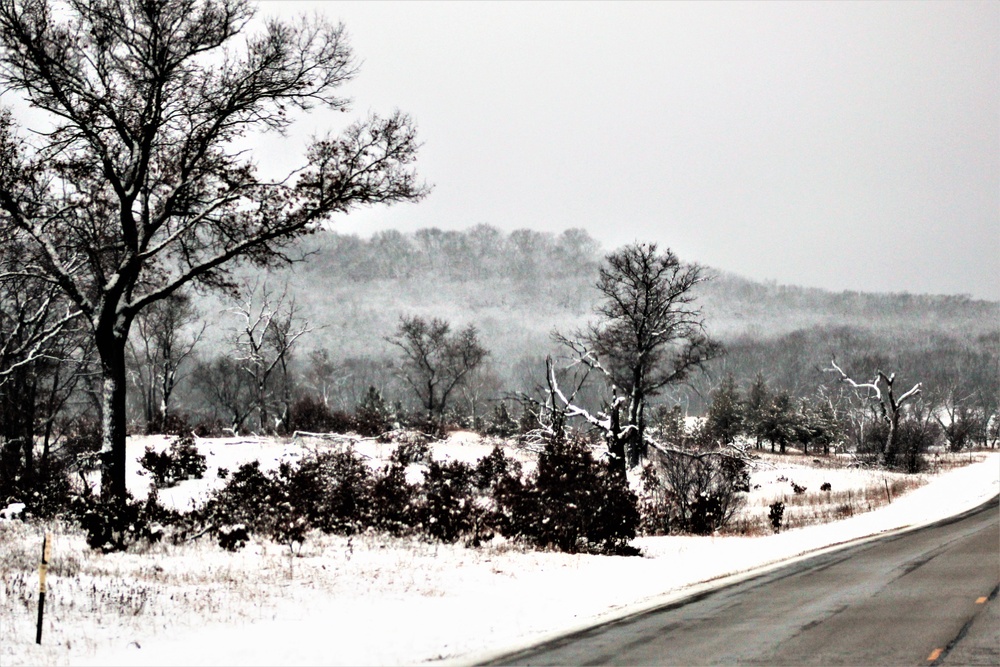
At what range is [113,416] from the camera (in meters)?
15.2

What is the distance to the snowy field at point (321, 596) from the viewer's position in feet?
27.9

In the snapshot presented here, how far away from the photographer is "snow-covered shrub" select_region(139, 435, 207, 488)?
24.4m

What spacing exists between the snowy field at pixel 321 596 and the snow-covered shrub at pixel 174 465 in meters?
9.34

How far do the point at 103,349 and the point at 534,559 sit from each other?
28.6 feet

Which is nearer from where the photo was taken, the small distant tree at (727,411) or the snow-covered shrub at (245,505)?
the snow-covered shrub at (245,505)

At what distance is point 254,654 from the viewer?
838 centimetres

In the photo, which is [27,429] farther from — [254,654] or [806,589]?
[806,589]

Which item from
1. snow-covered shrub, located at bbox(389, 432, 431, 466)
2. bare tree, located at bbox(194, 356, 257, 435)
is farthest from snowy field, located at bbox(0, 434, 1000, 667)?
bare tree, located at bbox(194, 356, 257, 435)

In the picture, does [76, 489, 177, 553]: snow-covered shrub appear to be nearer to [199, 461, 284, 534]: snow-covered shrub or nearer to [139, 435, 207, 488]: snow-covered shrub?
[199, 461, 284, 534]: snow-covered shrub

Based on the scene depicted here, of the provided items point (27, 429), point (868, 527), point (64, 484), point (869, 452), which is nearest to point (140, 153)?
point (64, 484)

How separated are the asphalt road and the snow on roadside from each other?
909 millimetres

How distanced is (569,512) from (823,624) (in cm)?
861

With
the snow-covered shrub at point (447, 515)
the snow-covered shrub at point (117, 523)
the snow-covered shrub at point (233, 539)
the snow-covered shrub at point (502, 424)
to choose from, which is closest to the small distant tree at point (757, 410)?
the snow-covered shrub at point (502, 424)

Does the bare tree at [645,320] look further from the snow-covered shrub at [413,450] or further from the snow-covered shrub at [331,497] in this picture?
the snow-covered shrub at [331,497]
